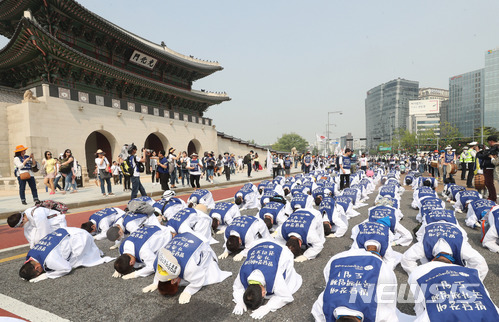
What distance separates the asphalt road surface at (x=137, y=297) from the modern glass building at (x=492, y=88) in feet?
301

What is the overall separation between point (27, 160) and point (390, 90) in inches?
5079

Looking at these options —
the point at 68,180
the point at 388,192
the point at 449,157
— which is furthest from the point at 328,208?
the point at 68,180

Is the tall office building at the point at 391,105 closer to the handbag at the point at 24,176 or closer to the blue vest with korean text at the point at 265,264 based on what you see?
the handbag at the point at 24,176

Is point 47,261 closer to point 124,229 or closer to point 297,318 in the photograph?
point 124,229

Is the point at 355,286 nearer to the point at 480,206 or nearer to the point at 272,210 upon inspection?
the point at 272,210

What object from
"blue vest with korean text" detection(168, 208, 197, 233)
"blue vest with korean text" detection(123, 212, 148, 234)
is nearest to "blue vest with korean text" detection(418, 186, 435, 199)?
"blue vest with korean text" detection(168, 208, 197, 233)

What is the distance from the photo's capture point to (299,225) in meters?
4.45

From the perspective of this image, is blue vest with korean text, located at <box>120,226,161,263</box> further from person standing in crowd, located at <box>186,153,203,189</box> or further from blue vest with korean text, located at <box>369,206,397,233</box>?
person standing in crowd, located at <box>186,153,203,189</box>

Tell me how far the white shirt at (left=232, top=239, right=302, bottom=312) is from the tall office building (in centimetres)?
11555

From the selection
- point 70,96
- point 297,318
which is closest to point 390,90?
point 70,96

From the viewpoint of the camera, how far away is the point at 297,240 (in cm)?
422

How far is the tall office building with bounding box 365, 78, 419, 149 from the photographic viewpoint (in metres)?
112

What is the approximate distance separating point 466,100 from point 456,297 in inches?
4583

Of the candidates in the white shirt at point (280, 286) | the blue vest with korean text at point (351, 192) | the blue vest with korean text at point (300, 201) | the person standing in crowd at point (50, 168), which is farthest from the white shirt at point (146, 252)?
the person standing in crowd at point (50, 168)
